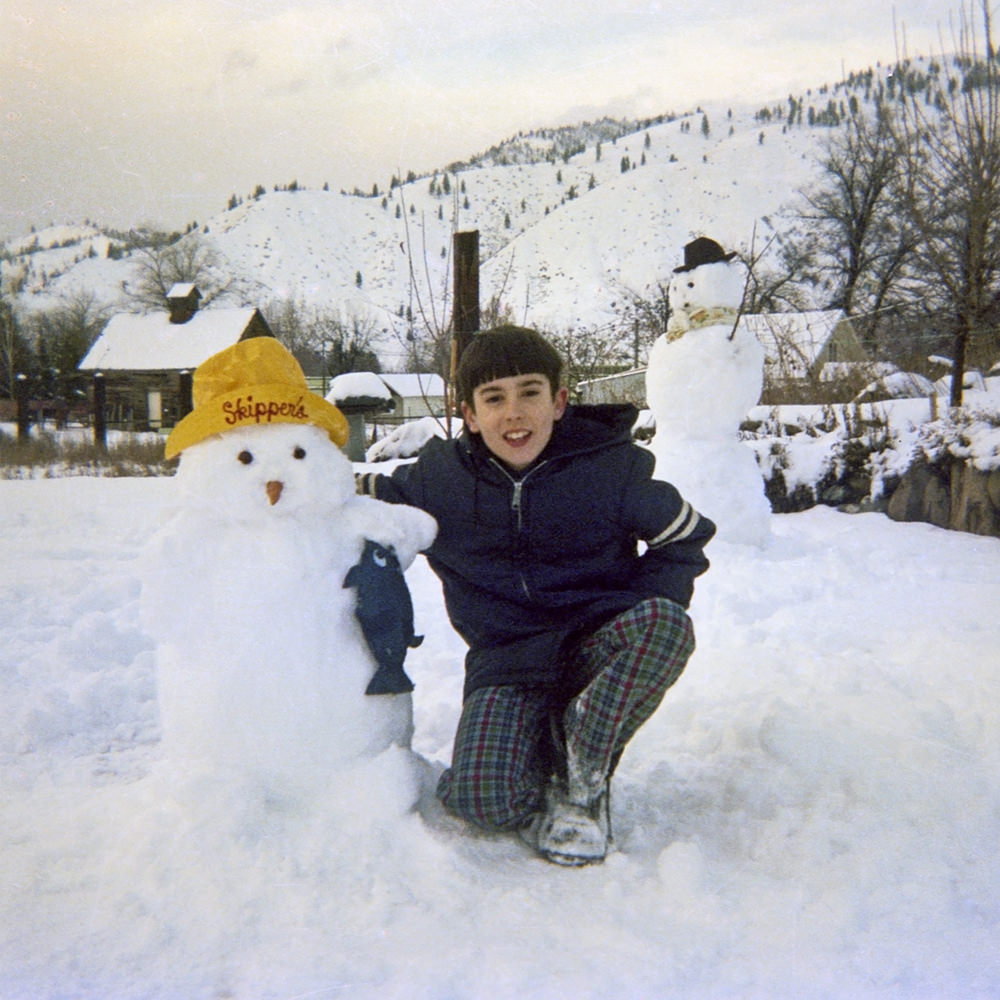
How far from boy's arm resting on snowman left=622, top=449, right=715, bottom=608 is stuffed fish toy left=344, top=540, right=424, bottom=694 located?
1.85 ft

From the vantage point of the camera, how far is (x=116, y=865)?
1.37 metres

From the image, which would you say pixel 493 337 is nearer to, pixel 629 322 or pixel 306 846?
pixel 306 846

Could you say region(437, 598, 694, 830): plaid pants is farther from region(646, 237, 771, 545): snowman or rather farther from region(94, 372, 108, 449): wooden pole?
region(94, 372, 108, 449): wooden pole

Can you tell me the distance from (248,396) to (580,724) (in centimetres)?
96

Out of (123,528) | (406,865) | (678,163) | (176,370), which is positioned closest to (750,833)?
(406,865)

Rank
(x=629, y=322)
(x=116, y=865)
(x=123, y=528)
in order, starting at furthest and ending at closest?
(x=629, y=322), (x=123, y=528), (x=116, y=865)

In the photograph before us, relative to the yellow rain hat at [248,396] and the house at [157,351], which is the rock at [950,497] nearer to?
the yellow rain hat at [248,396]

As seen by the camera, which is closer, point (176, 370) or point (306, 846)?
point (306, 846)

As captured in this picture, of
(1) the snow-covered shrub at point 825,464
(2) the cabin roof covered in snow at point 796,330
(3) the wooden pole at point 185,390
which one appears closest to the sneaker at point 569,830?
(1) the snow-covered shrub at point 825,464

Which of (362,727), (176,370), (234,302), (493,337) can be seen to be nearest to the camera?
(362,727)

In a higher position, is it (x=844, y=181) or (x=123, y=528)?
(x=844, y=181)

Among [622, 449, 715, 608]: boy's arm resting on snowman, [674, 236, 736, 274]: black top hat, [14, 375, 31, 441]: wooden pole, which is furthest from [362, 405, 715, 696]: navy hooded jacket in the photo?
[14, 375, 31, 441]: wooden pole

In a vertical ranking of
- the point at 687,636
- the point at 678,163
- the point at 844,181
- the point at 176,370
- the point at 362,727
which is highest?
the point at 678,163

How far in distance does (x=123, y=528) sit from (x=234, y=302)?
41.2ft
